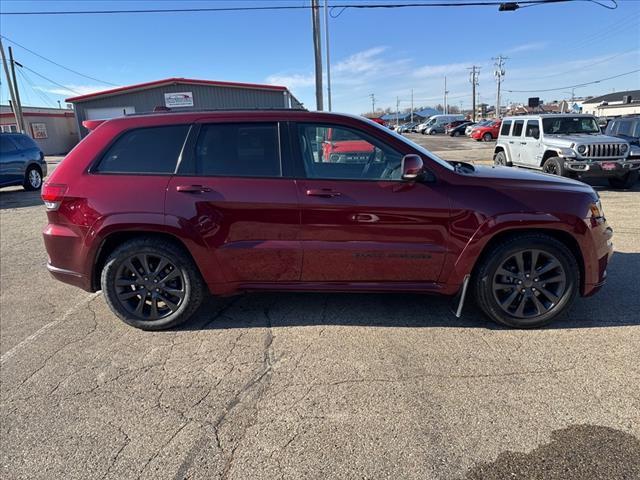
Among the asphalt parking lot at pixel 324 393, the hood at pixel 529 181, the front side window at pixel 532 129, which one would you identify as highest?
the front side window at pixel 532 129

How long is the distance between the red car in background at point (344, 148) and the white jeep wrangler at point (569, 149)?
852 cm

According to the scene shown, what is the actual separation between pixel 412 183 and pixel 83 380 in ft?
9.35

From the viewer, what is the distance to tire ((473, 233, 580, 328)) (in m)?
3.45

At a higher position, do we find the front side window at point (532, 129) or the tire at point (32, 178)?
the front side window at point (532, 129)

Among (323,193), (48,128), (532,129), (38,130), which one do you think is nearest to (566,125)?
(532,129)

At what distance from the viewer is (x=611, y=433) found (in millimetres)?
2371

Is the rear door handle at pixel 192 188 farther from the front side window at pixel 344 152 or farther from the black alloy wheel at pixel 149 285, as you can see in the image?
the front side window at pixel 344 152

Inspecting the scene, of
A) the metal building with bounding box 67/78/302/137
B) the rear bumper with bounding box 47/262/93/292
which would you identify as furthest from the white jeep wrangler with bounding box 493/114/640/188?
the metal building with bounding box 67/78/302/137

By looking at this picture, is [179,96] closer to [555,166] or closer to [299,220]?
[555,166]

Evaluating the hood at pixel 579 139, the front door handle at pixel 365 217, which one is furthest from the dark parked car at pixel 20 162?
the hood at pixel 579 139

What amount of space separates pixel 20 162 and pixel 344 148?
12.6 metres

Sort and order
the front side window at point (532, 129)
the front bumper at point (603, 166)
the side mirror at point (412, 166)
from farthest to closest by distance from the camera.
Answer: the front side window at point (532, 129) < the front bumper at point (603, 166) < the side mirror at point (412, 166)

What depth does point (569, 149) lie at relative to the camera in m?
10.3

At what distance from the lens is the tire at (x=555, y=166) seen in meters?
10.3
